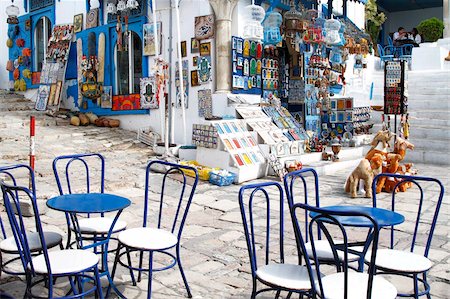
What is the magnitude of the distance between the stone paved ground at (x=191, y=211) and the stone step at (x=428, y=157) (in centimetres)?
53

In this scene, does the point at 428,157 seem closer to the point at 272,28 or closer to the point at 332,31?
the point at 332,31

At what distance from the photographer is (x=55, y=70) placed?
1177 cm

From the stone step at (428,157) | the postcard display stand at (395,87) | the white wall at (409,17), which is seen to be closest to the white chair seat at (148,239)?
the postcard display stand at (395,87)

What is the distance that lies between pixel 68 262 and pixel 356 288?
5.25 ft

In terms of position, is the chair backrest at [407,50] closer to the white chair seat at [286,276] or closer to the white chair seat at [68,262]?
the white chair seat at [286,276]

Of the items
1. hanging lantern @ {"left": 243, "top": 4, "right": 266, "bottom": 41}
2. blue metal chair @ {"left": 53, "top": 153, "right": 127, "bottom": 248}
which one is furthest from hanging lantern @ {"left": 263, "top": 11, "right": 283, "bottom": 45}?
blue metal chair @ {"left": 53, "top": 153, "right": 127, "bottom": 248}

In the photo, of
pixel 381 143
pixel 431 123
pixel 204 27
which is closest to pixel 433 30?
pixel 431 123

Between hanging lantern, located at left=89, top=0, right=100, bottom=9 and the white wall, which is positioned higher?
the white wall

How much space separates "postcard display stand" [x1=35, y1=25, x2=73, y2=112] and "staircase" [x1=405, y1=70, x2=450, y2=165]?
26.8 feet

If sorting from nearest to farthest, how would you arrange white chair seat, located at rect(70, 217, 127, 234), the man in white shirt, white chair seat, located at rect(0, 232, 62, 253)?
white chair seat, located at rect(0, 232, 62, 253), white chair seat, located at rect(70, 217, 127, 234), the man in white shirt

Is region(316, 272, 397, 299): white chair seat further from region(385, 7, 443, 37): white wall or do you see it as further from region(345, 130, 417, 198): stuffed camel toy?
region(385, 7, 443, 37): white wall

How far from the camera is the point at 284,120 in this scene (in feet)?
31.1

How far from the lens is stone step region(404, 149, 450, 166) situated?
992cm

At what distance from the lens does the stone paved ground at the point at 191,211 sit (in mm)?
3535
